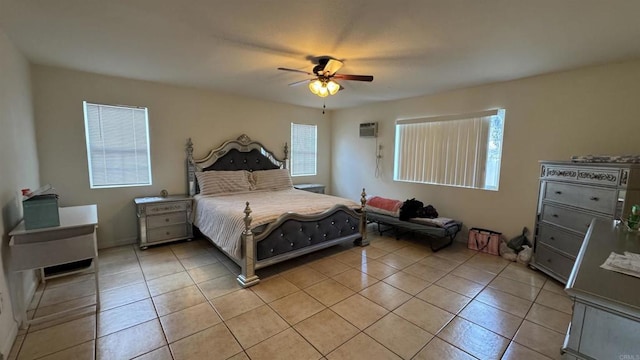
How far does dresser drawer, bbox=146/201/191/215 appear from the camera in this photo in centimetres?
375

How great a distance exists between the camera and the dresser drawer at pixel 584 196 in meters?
2.49

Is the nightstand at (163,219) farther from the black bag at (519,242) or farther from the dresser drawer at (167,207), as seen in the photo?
the black bag at (519,242)

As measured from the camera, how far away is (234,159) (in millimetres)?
4773

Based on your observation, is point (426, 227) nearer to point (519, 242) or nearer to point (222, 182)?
point (519, 242)

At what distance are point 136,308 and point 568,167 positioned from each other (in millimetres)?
4580

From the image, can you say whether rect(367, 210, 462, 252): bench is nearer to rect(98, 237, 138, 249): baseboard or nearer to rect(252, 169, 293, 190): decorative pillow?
rect(252, 169, 293, 190): decorative pillow

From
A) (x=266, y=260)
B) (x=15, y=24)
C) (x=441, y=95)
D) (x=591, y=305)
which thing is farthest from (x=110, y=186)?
(x=441, y=95)

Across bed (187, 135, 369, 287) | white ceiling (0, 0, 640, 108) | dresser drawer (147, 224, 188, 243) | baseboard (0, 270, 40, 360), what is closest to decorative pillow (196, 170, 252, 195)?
bed (187, 135, 369, 287)

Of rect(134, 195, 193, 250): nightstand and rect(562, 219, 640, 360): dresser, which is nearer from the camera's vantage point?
rect(562, 219, 640, 360): dresser

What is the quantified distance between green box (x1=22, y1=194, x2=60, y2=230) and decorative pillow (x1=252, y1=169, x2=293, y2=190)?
9.18ft

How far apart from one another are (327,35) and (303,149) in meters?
3.80

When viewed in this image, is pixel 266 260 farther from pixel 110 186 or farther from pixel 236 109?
pixel 236 109

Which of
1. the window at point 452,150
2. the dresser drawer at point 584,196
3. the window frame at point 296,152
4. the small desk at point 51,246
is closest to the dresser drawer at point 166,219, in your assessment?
the small desk at point 51,246

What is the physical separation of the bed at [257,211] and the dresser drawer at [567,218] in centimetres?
223
